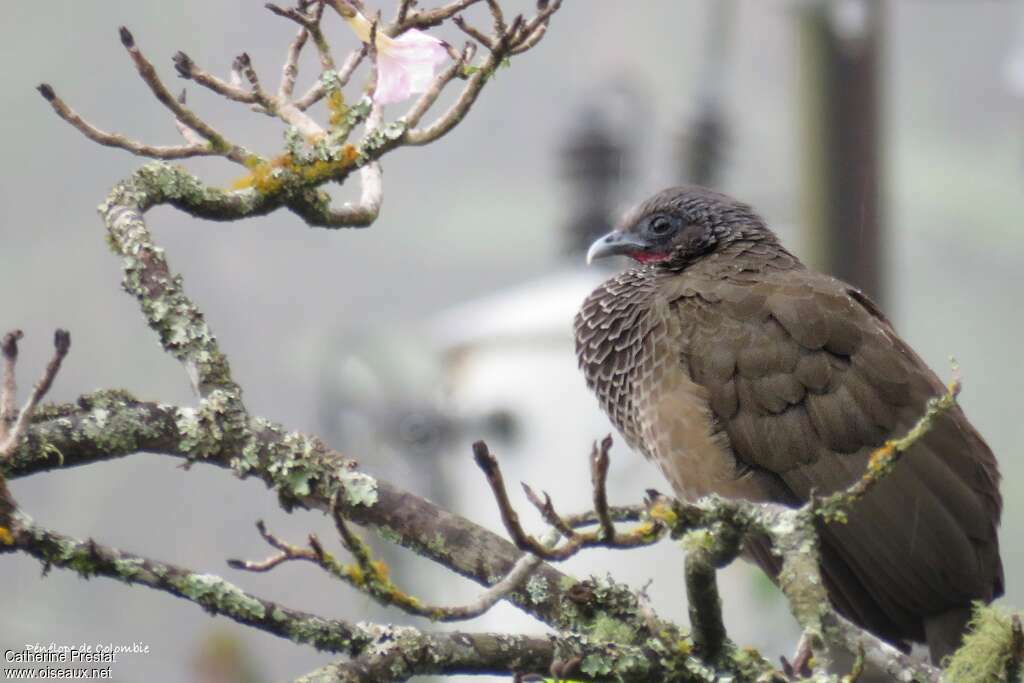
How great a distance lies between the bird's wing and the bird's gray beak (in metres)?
0.60

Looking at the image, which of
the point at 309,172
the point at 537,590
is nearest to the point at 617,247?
the point at 309,172

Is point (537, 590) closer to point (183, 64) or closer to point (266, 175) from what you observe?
point (266, 175)

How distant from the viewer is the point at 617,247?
4.27 meters

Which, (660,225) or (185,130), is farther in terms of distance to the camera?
(660,225)

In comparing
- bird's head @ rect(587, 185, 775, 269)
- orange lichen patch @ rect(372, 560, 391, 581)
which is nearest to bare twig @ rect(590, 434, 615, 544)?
orange lichen patch @ rect(372, 560, 391, 581)

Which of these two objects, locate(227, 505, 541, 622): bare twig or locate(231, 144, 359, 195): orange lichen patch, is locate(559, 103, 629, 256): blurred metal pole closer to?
locate(231, 144, 359, 195): orange lichen patch

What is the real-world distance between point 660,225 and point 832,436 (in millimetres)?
954

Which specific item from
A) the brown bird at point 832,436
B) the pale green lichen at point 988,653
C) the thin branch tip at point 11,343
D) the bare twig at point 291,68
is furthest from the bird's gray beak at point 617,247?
the thin branch tip at point 11,343

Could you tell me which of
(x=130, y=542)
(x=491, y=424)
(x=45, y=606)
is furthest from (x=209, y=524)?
(x=491, y=424)

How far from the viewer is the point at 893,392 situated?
11.9 feet

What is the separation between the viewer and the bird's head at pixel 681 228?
4.17 meters

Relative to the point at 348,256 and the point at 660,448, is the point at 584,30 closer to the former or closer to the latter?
the point at 348,256

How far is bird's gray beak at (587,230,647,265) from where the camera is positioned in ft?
14.0

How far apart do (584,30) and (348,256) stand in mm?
1977
